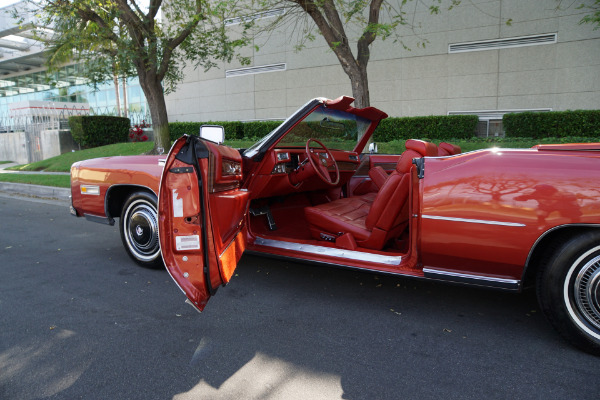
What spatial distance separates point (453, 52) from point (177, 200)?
477 inches

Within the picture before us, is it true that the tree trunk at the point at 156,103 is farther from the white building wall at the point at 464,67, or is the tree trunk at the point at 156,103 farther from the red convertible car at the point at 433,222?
the red convertible car at the point at 433,222

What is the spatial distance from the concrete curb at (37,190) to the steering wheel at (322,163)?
711cm

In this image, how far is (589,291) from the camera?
2326mm

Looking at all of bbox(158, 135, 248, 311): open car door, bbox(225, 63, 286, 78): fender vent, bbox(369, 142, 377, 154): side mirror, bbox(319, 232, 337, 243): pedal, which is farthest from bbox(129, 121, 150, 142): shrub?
bbox(158, 135, 248, 311): open car door

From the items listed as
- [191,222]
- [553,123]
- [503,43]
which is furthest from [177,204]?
[503,43]

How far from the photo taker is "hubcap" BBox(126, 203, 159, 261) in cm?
398

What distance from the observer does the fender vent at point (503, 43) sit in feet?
36.7

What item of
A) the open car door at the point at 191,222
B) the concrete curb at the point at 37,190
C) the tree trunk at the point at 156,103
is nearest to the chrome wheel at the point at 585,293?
the open car door at the point at 191,222

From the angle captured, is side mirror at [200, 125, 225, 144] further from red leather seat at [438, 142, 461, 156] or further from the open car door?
red leather seat at [438, 142, 461, 156]

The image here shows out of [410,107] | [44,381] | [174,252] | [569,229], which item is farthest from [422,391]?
[410,107]

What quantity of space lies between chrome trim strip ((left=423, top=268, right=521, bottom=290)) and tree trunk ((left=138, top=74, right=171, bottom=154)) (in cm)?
1087

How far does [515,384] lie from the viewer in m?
2.17

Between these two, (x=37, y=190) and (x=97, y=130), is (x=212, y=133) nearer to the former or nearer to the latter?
(x=37, y=190)

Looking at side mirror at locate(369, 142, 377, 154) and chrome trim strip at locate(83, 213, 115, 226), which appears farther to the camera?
side mirror at locate(369, 142, 377, 154)
